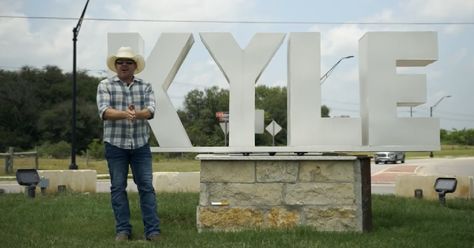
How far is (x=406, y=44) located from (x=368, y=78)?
0.58 m

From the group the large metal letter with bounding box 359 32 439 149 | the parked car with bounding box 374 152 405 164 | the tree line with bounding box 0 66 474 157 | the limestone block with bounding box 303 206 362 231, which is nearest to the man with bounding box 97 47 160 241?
the limestone block with bounding box 303 206 362 231

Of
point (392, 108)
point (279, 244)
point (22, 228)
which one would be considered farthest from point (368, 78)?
point (22, 228)

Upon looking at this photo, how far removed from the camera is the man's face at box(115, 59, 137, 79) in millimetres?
5727

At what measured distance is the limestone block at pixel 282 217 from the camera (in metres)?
6.08

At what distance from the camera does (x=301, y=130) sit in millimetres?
6598

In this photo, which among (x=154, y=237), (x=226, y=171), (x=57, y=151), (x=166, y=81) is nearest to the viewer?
(x=154, y=237)

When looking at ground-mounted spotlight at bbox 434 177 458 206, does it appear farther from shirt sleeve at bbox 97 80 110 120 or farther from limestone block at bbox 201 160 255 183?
shirt sleeve at bbox 97 80 110 120

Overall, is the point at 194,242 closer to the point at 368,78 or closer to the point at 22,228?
the point at 22,228

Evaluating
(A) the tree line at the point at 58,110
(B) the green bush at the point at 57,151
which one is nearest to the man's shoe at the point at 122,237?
(B) the green bush at the point at 57,151

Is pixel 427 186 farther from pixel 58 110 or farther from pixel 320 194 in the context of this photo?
pixel 58 110

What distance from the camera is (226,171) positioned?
20.3 feet

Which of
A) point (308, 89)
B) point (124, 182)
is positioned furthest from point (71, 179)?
point (308, 89)

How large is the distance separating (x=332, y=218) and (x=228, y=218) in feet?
3.65

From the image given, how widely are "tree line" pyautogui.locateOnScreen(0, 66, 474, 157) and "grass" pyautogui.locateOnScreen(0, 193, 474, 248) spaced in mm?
39840
